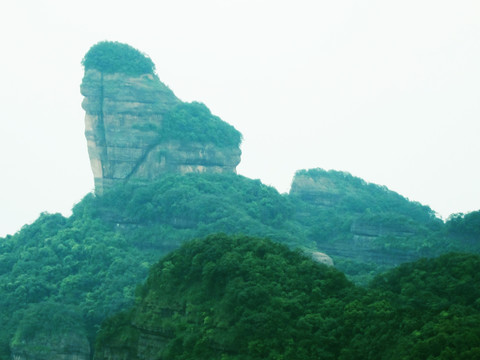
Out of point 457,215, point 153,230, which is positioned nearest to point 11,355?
point 153,230

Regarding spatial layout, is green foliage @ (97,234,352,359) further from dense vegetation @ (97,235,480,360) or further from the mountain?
the mountain

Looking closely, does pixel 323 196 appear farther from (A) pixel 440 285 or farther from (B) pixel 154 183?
(A) pixel 440 285

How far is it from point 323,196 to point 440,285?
37422 millimetres

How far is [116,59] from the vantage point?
71.2 metres

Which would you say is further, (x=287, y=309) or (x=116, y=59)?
(x=116, y=59)

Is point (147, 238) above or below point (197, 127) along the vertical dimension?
below

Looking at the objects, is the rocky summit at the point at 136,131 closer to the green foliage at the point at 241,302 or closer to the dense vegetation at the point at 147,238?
the dense vegetation at the point at 147,238

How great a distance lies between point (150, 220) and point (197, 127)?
10.3 m

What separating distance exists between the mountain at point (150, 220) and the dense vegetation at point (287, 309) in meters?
1.59

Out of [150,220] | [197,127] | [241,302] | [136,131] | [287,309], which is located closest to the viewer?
[287,309]

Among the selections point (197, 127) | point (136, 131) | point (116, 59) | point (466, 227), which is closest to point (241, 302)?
point (466, 227)

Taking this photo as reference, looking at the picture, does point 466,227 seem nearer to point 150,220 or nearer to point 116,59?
point 150,220

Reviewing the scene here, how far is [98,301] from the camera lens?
53250 millimetres

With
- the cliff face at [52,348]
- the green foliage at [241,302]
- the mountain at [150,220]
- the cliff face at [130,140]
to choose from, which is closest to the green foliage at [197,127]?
the mountain at [150,220]
